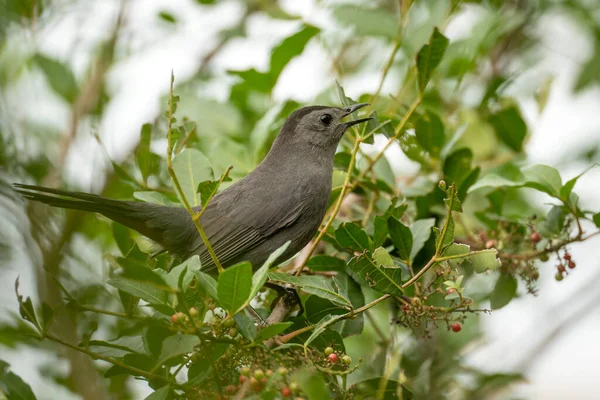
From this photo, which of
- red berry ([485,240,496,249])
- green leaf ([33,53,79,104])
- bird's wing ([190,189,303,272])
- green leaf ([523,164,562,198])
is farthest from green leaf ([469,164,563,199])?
green leaf ([33,53,79,104])

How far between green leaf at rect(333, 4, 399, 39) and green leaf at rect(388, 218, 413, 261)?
71.0 inches

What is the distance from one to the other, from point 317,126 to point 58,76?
180cm

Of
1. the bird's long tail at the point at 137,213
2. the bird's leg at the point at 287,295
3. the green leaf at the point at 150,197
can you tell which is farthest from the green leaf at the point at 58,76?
the bird's leg at the point at 287,295

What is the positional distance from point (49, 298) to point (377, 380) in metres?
1.34

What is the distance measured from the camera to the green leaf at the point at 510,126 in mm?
4293

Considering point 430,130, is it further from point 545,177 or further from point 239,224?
point 239,224

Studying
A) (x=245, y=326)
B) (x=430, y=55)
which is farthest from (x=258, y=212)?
(x=245, y=326)

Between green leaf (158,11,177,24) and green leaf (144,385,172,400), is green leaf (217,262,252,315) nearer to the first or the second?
green leaf (144,385,172,400)

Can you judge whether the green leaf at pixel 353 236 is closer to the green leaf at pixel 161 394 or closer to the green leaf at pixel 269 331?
the green leaf at pixel 269 331

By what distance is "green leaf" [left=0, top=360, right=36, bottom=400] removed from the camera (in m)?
2.59

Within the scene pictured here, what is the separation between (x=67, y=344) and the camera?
8.40ft

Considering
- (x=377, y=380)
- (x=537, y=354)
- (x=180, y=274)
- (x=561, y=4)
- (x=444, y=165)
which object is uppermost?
(x=561, y=4)

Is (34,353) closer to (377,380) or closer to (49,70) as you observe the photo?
(377,380)

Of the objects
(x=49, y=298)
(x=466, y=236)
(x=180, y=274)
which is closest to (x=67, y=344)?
(x=49, y=298)
